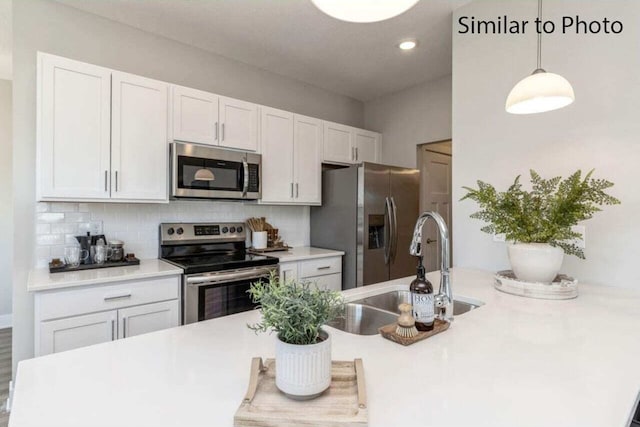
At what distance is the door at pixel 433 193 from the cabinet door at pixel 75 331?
9.88 ft

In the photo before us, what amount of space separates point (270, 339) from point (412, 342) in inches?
17.2

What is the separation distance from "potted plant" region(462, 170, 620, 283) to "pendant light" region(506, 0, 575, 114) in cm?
34

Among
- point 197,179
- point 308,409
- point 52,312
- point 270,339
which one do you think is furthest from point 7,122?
point 308,409

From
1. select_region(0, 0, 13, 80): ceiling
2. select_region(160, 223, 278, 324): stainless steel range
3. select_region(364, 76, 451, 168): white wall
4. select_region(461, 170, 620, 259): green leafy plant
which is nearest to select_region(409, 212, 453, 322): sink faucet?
select_region(461, 170, 620, 259): green leafy plant

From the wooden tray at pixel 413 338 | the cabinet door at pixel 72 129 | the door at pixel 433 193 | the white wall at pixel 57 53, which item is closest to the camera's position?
the wooden tray at pixel 413 338

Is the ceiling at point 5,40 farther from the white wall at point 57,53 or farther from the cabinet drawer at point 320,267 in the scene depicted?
the cabinet drawer at point 320,267

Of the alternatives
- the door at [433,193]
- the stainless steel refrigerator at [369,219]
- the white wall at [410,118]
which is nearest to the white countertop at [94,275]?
the stainless steel refrigerator at [369,219]

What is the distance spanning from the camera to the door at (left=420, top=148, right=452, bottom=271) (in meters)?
3.86

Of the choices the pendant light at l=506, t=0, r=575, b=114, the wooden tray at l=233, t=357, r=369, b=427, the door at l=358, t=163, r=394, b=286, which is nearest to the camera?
the wooden tray at l=233, t=357, r=369, b=427

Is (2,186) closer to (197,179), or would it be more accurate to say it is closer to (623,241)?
(197,179)

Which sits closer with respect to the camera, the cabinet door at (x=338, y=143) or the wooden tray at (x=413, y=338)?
the wooden tray at (x=413, y=338)

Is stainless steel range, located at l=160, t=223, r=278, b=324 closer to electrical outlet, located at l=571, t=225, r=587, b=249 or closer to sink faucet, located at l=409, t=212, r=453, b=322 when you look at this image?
sink faucet, located at l=409, t=212, r=453, b=322

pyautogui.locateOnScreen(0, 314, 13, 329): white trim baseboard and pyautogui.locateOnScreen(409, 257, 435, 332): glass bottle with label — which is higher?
pyautogui.locateOnScreen(409, 257, 435, 332): glass bottle with label

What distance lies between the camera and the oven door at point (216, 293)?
2.31 m
